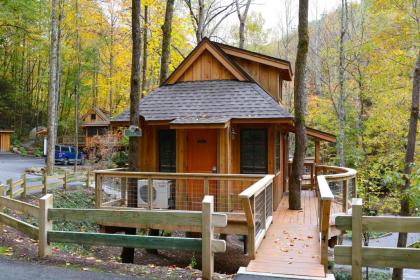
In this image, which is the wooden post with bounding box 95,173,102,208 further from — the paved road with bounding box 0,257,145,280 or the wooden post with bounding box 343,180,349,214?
the wooden post with bounding box 343,180,349,214

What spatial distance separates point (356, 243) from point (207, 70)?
834 centimetres

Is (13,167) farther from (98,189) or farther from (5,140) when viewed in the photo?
(98,189)

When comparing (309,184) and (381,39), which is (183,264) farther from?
(381,39)

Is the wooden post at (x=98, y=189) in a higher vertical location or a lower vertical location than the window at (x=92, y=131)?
lower

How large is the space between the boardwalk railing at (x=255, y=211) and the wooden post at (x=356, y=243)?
4.94 ft

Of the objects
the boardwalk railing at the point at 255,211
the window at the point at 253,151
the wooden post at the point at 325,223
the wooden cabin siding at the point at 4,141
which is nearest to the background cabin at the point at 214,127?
the window at the point at 253,151

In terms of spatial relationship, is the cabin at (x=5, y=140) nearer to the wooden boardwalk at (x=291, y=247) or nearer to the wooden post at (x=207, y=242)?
the wooden boardwalk at (x=291, y=247)

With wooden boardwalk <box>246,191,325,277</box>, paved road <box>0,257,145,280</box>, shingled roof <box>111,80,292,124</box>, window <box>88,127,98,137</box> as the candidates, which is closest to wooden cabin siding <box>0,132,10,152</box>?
window <box>88,127,98,137</box>

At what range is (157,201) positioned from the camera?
913 cm

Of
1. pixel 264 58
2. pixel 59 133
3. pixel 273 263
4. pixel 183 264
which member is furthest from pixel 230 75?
pixel 59 133

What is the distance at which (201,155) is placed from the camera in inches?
411

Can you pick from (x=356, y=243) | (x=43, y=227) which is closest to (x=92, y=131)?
(x=43, y=227)

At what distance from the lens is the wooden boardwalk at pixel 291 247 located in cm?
553

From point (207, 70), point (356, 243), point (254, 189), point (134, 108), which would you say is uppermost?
point (207, 70)
